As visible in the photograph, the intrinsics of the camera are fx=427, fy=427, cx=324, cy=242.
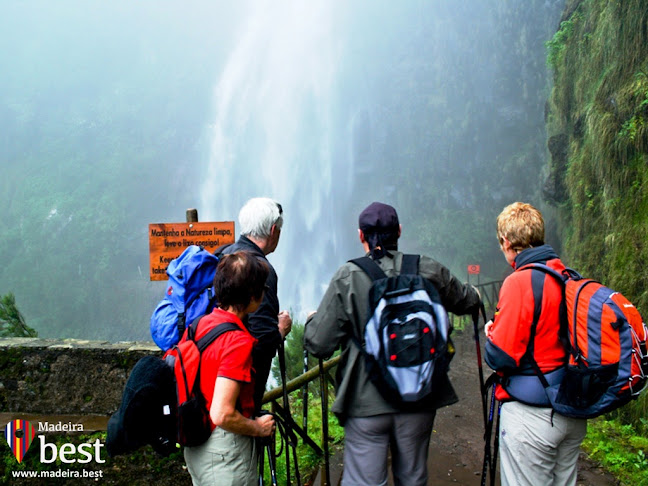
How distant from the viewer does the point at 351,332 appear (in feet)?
5.74

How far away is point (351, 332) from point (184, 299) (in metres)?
0.75

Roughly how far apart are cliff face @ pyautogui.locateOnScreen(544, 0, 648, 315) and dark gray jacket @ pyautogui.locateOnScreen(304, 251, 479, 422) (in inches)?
172

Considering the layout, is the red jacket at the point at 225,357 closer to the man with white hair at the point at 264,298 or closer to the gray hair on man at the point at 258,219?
the man with white hair at the point at 264,298

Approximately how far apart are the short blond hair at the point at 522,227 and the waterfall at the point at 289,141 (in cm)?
3835

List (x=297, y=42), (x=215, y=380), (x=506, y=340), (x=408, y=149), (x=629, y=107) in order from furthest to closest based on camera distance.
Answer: (x=297, y=42)
(x=408, y=149)
(x=629, y=107)
(x=506, y=340)
(x=215, y=380)

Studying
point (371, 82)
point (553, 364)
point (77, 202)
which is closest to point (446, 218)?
point (371, 82)

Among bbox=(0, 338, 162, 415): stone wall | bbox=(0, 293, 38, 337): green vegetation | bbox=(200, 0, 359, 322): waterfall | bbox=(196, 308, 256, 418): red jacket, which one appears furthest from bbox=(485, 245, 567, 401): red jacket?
bbox=(200, 0, 359, 322): waterfall

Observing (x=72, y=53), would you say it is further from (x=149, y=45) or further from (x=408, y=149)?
(x=408, y=149)

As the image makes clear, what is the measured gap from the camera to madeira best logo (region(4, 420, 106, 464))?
279 centimetres

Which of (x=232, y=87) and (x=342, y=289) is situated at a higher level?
(x=232, y=87)

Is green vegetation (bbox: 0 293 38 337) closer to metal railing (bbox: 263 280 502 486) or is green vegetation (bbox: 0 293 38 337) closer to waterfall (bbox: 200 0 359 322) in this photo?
metal railing (bbox: 263 280 502 486)

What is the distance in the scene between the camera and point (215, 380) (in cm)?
154

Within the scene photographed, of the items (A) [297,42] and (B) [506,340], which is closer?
(B) [506,340]

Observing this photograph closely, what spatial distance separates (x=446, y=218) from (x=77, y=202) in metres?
52.7
